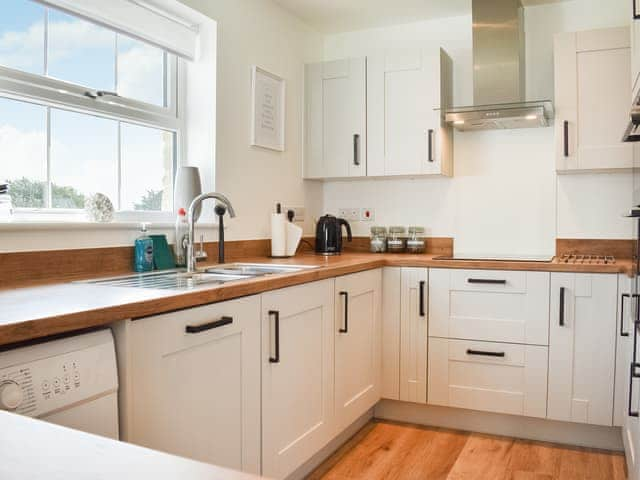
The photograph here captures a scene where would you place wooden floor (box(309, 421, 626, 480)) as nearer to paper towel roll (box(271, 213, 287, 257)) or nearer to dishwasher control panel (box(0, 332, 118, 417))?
paper towel roll (box(271, 213, 287, 257))

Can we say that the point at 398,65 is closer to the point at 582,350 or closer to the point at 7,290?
the point at 582,350

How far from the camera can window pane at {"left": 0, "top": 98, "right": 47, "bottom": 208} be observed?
6.68 feet

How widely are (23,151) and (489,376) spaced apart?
7.48 feet

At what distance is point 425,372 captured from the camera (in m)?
3.02

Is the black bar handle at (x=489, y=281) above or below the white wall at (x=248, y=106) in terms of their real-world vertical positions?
below

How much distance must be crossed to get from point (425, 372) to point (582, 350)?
75 cm

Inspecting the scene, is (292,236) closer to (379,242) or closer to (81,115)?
(379,242)

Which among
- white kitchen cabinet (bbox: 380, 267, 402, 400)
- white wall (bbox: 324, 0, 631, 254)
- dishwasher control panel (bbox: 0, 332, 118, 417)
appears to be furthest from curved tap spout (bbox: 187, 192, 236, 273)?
white wall (bbox: 324, 0, 631, 254)

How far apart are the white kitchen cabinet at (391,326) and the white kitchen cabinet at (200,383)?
1.25 m

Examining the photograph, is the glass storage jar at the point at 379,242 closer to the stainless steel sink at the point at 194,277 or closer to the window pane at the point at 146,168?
the stainless steel sink at the point at 194,277

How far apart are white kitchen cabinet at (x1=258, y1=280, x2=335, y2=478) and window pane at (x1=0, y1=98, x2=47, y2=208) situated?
936 millimetres

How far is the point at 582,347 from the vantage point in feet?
8.97

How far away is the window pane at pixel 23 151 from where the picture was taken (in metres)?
2.04

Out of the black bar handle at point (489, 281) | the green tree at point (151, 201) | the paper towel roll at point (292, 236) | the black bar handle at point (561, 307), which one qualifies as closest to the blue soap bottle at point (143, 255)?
the green tree at point (151, 201)
